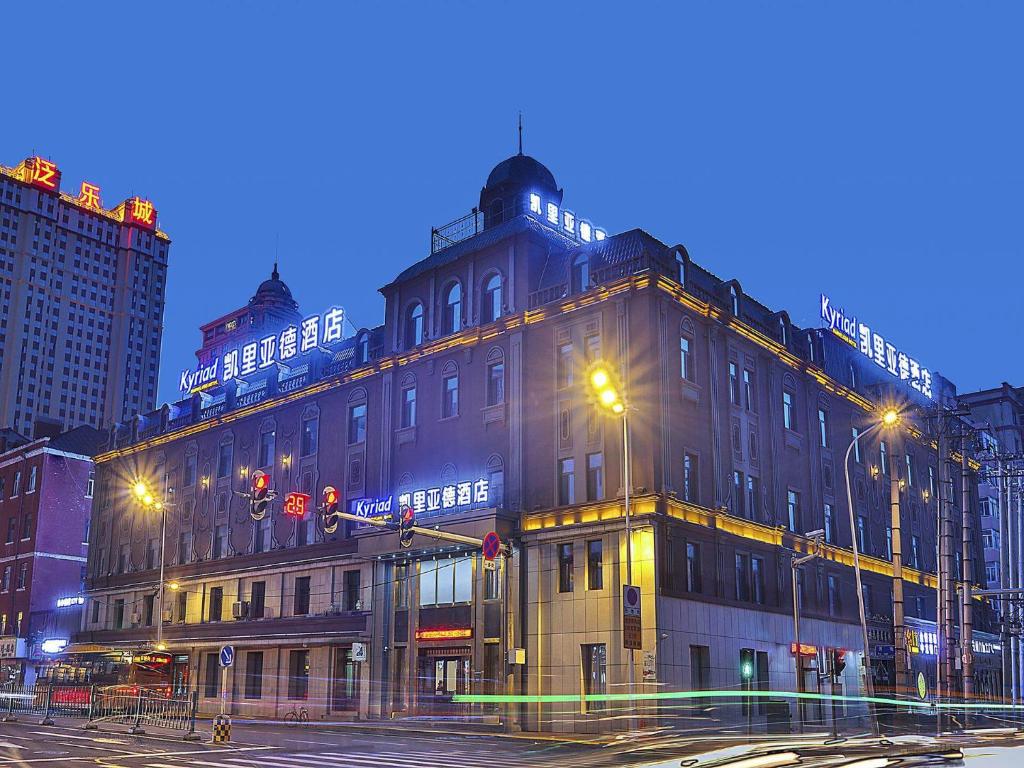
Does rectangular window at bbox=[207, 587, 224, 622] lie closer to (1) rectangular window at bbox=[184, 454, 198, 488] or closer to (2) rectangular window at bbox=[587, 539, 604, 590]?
(1) rectangular window at bbox=[184, 454, 198, 488]

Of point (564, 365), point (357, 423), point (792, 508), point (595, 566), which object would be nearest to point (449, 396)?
point (564, 365)

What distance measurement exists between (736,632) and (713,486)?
6.52 m

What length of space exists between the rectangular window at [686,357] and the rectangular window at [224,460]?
1265 inches

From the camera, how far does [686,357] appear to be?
4775cm

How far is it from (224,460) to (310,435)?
8913mm

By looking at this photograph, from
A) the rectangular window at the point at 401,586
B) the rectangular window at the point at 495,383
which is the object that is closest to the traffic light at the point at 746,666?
the rectangular window at the point at 401,586

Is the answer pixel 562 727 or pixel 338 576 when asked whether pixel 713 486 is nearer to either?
pixel 562 727

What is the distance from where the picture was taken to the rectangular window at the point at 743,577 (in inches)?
1866

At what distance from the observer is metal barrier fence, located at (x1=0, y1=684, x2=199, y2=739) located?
40.3m

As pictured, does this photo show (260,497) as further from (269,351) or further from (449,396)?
(269,351)

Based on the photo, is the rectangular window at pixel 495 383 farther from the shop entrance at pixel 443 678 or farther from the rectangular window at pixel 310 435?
the rectangular window at pixel 310 435

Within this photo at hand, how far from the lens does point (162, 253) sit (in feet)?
649

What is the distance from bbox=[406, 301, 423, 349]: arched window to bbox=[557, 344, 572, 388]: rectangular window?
10.2 metres

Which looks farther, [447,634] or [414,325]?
[414,325]
